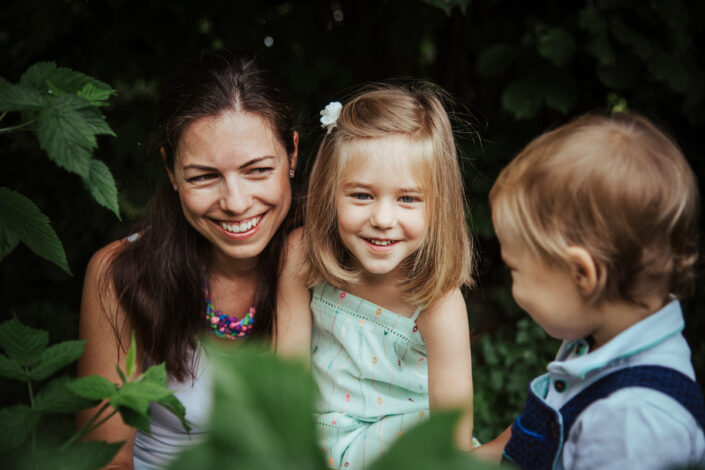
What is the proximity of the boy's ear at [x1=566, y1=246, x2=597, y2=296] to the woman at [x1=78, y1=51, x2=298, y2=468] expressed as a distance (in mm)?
984

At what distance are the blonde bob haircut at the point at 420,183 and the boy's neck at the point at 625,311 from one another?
2.14 ft

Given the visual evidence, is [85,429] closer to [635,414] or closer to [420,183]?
[635,414]

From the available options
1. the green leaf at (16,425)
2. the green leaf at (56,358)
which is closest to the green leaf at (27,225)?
the green leaf at (56,358)

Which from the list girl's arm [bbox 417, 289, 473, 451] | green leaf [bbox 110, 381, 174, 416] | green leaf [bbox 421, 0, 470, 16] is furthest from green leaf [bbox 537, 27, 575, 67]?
green leaf [bbox 110, 381, 174, 416]

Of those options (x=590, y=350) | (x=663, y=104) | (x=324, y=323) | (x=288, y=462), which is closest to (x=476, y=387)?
(x=324, y=323)

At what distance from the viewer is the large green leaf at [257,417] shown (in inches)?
17.5

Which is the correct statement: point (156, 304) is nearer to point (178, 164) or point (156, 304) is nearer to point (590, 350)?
point (178, 164)

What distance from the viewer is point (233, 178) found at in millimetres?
1825

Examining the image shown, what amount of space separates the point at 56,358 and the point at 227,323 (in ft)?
3.57

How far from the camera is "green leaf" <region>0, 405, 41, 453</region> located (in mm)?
902

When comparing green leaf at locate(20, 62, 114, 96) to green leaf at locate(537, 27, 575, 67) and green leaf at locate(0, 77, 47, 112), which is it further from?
green leaf at locate(537, 27, 575, 67)

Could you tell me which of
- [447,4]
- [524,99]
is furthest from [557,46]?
[447,4]

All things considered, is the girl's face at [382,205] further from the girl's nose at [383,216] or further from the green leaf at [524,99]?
the green leaf at [524,99]

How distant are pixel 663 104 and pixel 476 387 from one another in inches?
69.4
